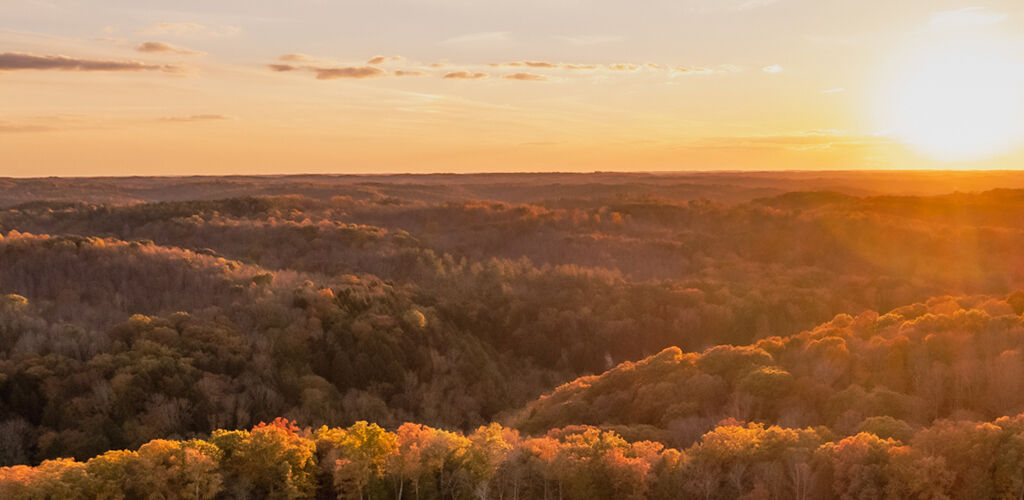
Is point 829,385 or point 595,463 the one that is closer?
point 595,463

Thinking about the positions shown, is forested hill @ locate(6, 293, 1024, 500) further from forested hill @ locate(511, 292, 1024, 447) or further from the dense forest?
forested hill @ locate(511, 292, 1024, 447)

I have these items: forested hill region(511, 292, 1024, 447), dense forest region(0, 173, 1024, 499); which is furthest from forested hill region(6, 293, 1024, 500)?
forested hill region(511, 292, 1024, 447)

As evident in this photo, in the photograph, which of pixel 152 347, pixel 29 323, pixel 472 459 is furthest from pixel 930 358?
pixel 29 323

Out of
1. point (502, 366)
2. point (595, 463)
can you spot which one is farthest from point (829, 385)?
point (502, 366)

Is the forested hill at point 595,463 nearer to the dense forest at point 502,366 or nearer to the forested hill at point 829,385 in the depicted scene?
the dense forest at point 502,366

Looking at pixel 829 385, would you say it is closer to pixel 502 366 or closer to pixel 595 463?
pixel 595 463

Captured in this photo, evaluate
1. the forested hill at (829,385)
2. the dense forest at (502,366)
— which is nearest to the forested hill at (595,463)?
the dense forest at (502,366)

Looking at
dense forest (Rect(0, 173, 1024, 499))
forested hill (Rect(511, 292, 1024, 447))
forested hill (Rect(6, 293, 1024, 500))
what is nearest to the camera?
forested hill (Rect(6, 293, 1024, 500))

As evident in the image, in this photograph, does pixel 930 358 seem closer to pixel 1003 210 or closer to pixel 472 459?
pixel 472 459
